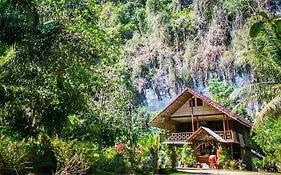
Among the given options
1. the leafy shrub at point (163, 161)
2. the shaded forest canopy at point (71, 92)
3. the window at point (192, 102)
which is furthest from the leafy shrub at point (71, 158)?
the window at point (192, 102)

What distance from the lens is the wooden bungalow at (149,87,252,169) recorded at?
70.3 ft

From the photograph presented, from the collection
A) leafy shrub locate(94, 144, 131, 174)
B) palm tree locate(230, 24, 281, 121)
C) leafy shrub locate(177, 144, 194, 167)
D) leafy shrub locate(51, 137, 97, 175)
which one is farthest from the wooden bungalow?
leafy shrub locate(51, 137, 97, 175)

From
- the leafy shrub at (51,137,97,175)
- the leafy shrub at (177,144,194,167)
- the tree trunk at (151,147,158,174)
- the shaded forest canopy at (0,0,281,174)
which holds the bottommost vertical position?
the leafy shrub at (177,144,194,167)

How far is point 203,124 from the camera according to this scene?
25.3m

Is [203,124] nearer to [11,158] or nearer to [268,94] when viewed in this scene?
[268,94]

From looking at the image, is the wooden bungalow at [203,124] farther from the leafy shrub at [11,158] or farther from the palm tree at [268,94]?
the leafy shrub at [11,158]

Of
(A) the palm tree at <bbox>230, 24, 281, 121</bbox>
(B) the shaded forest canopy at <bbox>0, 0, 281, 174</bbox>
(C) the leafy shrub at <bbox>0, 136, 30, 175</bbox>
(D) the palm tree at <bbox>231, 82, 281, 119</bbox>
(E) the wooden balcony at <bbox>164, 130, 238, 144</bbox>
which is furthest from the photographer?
(E) the wooden balcony at <bbox>164, 130, 238, 144</bbox>

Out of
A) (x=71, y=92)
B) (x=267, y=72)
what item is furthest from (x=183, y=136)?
(x=71, y=92)

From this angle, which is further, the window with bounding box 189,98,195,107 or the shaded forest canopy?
the window with bounding box 189,98,195,107

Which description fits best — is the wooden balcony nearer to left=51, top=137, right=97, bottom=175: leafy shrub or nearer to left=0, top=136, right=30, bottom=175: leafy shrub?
left=51, top=137, right=97, bottom=175: leafy shrub

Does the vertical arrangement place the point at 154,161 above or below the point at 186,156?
above

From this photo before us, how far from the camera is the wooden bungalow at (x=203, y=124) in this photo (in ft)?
70.3

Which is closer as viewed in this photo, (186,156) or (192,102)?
(186,156)

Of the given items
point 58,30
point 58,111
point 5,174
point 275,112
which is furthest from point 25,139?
point 275,112
